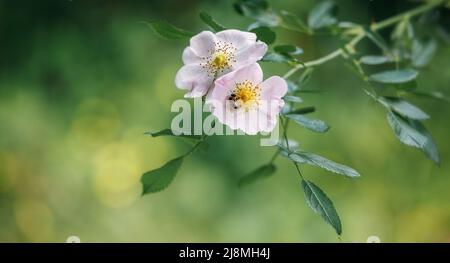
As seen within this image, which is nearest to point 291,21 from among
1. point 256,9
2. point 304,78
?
point 256,9

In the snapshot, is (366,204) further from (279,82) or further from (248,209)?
(279,82)

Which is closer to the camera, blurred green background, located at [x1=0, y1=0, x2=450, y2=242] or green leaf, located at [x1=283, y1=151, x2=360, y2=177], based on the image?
green leaf, located at [x1=283, y1=151, x2=360, y2=177]

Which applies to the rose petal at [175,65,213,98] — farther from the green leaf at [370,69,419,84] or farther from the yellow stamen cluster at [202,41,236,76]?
the green leaf at [370,69,419,84]

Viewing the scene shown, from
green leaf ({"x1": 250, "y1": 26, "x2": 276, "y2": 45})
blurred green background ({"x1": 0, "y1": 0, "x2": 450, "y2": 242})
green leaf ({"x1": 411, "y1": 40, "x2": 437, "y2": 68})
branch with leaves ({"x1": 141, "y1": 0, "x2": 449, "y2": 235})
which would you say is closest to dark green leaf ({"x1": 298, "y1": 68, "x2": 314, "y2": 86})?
branch with leaves ({"x1": 141, "y1": 0, "x2": 449, "y2": 235})

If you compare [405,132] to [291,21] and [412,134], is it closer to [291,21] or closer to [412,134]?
[412,134]

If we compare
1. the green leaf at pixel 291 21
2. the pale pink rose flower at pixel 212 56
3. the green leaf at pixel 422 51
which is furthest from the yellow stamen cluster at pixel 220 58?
the green leaf at pixel 422 51

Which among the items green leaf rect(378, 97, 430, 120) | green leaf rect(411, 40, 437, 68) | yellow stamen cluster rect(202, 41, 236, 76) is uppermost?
green leaf rect(411, 40, 437, 68)
